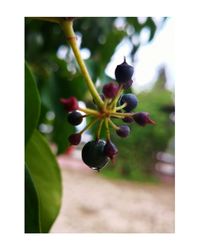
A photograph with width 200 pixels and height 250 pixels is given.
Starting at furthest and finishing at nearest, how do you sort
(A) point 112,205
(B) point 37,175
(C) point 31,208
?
1. (A) point 112,205
2. (B) point 37,175
3. (C) point 31,208

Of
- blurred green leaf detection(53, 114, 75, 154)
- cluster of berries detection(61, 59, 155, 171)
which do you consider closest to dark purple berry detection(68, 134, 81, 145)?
cluster of berries detection(61, 59, 155, 171)

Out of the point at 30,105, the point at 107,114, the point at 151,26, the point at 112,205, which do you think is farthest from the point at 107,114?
the point at 112,205

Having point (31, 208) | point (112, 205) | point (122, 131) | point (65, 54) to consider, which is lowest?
point (112, 205)

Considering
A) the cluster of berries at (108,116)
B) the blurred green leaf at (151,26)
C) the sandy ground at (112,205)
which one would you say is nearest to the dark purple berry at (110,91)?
the cluster of berries at (108,116)

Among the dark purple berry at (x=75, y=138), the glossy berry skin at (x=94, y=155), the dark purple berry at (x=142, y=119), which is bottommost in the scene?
the glossy berry skin at (x=94, y=155)

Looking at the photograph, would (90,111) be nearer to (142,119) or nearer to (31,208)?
(142,119)

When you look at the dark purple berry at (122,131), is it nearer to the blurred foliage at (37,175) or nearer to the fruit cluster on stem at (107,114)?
the fruit cluster on stem at (107,114)
